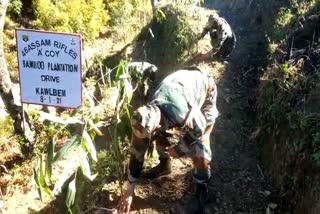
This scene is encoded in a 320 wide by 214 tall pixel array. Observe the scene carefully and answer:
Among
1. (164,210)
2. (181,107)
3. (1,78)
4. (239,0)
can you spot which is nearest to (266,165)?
(164,210)

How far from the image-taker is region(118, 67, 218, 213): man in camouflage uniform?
276cm

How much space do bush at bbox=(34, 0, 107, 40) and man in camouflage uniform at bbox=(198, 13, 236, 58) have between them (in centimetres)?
238

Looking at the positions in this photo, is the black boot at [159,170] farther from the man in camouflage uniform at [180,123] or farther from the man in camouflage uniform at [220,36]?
the man in camouflage uniform at [220,36]

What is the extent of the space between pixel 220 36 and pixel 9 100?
2.69 m

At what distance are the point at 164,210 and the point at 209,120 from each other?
80 centimetres

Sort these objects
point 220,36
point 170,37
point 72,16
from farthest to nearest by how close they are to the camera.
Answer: point 72,16 < point 170,37 < point 220,36

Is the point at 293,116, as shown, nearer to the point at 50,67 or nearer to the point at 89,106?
the point at 89,106

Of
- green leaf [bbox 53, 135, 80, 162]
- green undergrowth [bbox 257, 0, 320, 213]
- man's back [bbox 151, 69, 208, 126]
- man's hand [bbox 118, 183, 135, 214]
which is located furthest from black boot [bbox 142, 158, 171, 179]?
green leaf [bbox 53, 135, 80, 162]

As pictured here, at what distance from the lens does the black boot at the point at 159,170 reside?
12.0 ft

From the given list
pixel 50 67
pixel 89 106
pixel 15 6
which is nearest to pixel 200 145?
pixel 89 106

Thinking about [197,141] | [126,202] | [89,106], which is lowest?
[126,202]

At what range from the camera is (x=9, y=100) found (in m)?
4.23

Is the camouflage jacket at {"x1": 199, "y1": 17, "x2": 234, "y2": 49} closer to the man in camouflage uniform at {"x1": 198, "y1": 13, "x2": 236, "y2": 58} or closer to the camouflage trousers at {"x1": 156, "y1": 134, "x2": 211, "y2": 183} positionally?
the man in camouflage uniform at {"x1": 198, "y1": 13, "x2": 236, "y2": 58}

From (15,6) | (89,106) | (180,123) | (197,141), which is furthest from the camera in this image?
(15,6)
